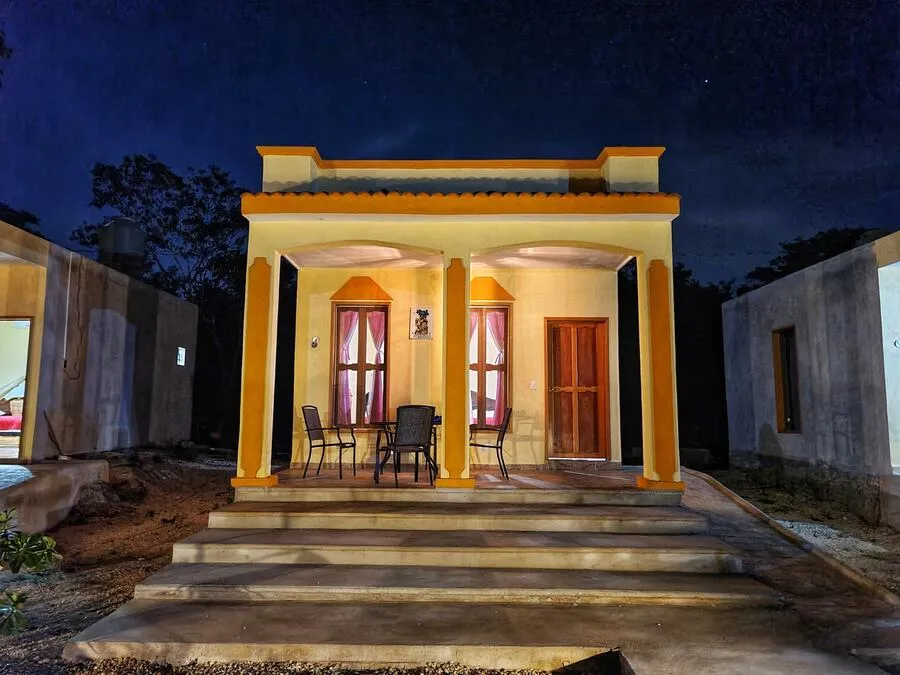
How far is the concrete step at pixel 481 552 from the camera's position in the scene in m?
4.53

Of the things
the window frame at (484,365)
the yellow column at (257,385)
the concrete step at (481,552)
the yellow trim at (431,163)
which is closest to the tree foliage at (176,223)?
the yellow trim at (431,163)

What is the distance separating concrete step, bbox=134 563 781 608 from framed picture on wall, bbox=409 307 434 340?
149 inches

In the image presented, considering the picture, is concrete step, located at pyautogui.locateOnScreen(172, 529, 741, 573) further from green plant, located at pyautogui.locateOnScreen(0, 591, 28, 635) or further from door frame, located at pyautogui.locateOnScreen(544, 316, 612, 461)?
door frame, located at pyautogui.locateOnScreen(544, 316, 612, 461)

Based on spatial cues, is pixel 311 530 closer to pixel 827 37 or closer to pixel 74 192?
pixel 827 37

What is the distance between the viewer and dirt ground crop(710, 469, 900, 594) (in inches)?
203

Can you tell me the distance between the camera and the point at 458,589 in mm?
4020

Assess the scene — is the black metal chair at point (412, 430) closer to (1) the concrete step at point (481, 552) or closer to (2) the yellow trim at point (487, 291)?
(1) the concrete step at point (481, 552)

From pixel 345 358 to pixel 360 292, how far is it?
0.88 m

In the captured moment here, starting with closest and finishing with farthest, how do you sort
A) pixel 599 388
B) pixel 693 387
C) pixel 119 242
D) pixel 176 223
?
pixel 599 388 → pixel 119 242 → pixel 693 387 → pixel 176 223

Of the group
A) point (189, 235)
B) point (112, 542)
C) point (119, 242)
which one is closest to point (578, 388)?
point (112, 542)

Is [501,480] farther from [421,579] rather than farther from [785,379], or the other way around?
[785,379]

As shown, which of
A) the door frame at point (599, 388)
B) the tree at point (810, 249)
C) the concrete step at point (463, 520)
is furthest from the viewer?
the tree at point (810, 249)

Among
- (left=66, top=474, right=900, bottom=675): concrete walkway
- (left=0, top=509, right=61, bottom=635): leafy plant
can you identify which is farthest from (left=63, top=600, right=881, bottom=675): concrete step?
(left=0, top=509, right=61, bottom=635): leafy plant

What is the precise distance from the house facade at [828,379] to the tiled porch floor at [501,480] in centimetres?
264
